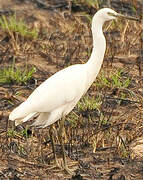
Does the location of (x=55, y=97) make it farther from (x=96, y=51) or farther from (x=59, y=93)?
(x=96, y=51)

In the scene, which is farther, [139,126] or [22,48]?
[22,48]

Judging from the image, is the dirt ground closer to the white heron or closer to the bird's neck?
the white heron

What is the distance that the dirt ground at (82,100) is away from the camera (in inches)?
223

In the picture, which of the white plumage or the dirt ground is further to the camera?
the dirt ground

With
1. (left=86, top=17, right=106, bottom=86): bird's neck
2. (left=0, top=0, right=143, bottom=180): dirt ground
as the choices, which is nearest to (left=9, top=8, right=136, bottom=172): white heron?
(left=86, top=17, right=106, bottom=86): bird's neck

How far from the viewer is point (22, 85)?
749 cm


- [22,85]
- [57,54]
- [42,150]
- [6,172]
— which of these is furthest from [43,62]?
[6,172]

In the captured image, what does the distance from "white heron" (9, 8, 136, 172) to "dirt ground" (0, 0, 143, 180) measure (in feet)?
0.97

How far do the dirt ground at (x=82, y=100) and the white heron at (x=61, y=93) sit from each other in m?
0.30

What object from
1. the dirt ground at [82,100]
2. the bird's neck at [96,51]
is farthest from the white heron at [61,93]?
the dirt ground at [82,100]

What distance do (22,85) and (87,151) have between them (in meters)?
1.80

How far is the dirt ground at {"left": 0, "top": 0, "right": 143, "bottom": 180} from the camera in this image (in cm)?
567

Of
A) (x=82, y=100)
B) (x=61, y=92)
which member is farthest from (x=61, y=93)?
(x=82, y=100)

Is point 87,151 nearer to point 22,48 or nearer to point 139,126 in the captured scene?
point 139,126
